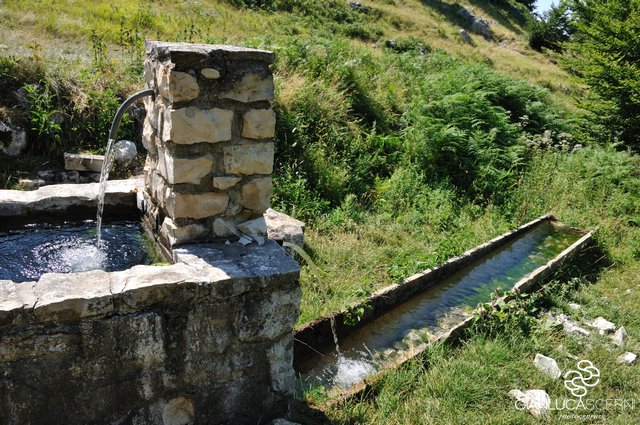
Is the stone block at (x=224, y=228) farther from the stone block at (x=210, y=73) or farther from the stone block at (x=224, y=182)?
the stone block at (x=210, y=73)

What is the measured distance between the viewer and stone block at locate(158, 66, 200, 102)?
287cm

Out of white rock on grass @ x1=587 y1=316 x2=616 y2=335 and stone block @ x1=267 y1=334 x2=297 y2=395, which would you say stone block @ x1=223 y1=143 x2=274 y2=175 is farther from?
white rock on grass @ x1=587 y1=316 x2=616 y2=335

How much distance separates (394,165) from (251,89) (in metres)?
5.93

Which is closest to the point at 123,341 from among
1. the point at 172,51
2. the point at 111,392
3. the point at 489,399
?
the point at 111,392

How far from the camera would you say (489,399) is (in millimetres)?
3670

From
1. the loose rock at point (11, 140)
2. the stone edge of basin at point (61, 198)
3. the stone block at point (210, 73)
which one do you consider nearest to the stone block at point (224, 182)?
the stone block at point (210, 73)

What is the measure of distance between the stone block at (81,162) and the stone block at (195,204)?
350cm

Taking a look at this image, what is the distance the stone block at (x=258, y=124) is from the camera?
3146 mm


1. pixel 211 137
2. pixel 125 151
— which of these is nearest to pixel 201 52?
pixel 211 137

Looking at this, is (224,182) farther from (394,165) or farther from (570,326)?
(394,165)

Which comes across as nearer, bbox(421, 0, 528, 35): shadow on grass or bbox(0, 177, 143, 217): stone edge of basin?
bbox(0, 177, 143, 217): stone edge of basin

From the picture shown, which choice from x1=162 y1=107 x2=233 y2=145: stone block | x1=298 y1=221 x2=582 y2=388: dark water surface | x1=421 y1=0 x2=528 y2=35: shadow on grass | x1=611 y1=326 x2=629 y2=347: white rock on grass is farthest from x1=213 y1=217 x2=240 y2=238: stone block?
x1=421 y1=0 x2=528 y2=35: shadow on grass

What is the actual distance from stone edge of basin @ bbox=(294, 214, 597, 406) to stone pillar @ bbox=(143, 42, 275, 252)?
4.05ft

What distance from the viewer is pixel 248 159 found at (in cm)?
323
